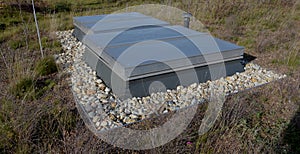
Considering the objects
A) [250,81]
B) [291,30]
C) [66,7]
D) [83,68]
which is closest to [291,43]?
[291,30]

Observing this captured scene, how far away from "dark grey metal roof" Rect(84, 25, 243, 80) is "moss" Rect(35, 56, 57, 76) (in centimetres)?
70

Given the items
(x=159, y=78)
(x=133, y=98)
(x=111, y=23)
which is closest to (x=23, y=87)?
(x=133, y=98)

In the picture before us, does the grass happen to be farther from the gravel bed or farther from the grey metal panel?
the grey metal panel

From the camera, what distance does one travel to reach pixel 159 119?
2.81 meters

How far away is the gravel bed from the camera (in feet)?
9.79

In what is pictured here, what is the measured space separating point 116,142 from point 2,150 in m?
1.02

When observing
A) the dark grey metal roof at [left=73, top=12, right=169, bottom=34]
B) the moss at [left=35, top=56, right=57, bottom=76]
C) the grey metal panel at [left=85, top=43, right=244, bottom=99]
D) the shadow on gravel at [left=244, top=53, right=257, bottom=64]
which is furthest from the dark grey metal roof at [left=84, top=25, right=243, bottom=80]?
the shadow on gravel at [left=244, top=53, right=257, bottom=64]

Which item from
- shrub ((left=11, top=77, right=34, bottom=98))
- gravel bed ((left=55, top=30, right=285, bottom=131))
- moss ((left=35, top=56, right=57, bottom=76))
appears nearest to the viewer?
gravel bed ((left=55, top=30, right=285, bottom=131))

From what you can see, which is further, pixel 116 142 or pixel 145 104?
pixel 145 104

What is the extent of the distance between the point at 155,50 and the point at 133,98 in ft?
2.82

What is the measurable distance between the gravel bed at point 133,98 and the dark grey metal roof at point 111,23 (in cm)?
79

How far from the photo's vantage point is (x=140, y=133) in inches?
100

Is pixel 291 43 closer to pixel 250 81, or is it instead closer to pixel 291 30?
pixel 291 30

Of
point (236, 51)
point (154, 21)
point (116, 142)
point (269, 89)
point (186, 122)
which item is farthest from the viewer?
point (154, 21)
